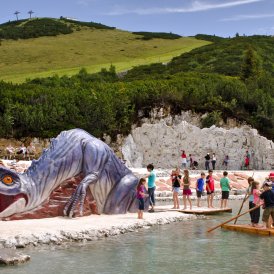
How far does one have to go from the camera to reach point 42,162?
18297mm

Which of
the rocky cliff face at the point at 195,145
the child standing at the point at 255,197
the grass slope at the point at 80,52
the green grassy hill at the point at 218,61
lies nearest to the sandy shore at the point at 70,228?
the child standing at the point at 255,197

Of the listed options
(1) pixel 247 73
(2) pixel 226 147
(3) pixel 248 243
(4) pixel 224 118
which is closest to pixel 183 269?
(3) pixel 248 243

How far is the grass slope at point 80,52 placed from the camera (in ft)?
283

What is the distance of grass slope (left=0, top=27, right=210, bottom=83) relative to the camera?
283ft

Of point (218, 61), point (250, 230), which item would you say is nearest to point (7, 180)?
point (250, 230)

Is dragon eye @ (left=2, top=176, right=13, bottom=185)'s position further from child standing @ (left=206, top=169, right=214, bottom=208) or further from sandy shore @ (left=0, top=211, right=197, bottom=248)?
child standing @ (left=206, top=169, right=214, bottom=208)

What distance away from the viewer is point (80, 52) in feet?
327

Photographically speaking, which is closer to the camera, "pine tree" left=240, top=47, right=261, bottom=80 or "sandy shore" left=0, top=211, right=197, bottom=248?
"sandy shore" left=0, top=211, right=197, bottom=248

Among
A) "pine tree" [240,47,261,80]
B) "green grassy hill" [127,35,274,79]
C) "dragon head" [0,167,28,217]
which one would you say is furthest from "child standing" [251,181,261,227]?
"pine tree" [240,47,261,80]

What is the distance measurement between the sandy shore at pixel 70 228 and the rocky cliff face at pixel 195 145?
22950 mm

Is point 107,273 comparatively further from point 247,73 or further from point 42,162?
point 247,73

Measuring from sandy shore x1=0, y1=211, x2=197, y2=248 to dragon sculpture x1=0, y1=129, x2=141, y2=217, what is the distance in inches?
24.1

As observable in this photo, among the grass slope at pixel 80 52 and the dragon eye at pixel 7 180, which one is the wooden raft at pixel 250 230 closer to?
the dragon eye at pixel 7 180

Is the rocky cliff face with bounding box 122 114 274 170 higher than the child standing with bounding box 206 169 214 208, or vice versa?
the rocky cliff face with bounding box 122 114 274 170
